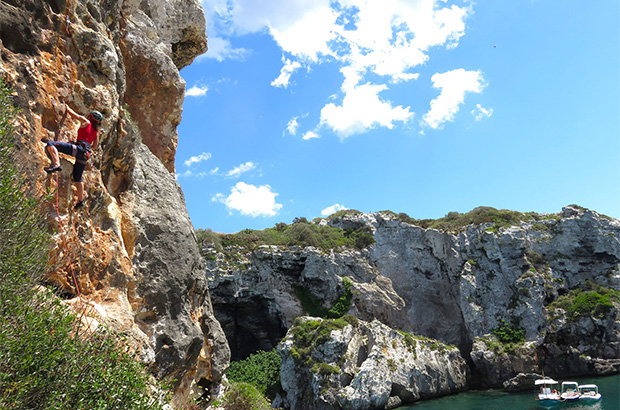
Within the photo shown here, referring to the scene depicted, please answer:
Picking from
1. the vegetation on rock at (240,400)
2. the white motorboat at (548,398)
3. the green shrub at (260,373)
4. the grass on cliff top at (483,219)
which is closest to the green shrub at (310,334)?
the green shrub at (260,373)

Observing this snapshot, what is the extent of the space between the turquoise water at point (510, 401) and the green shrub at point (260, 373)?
479 inches

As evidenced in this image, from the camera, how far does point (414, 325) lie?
51375 millimetres

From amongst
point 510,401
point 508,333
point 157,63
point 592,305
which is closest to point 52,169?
point 157,63

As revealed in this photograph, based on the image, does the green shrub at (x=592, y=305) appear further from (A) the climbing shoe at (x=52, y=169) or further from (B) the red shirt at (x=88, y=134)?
(A) the climbing shoe at (x=52, y=169)

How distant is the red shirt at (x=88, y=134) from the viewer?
8.88 metres

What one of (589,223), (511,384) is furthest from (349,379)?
(589,223)

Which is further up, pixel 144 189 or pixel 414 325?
pixel 144 189

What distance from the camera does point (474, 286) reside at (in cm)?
4941

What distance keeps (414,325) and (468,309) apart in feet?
23.9

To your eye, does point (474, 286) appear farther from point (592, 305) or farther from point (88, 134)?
point (88, 134)

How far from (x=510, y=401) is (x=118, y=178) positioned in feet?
128

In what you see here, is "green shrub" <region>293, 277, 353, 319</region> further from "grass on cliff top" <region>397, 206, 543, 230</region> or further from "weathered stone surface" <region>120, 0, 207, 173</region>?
"weathered stone surface" <region>120, 0, 207, 173</region>

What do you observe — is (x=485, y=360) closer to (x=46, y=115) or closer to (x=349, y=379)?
(x=349, y=379)

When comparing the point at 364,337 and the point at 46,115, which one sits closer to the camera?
the point at 46,115
